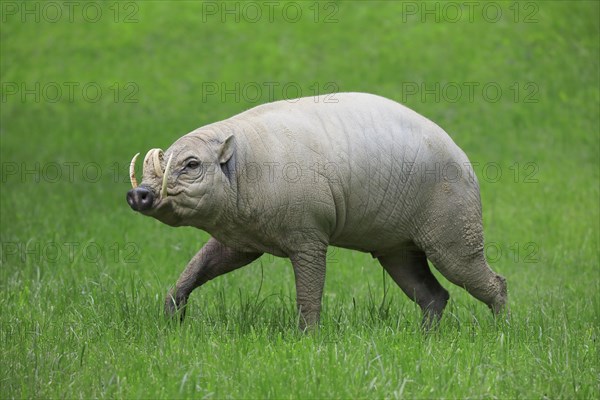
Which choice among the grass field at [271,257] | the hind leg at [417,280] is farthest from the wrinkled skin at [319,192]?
the grass field at [271,257]

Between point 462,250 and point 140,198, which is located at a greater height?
point 140,198

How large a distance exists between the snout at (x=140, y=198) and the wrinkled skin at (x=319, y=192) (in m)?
0.05

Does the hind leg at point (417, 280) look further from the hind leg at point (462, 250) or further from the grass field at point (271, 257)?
the hind leg at point (462, 250)

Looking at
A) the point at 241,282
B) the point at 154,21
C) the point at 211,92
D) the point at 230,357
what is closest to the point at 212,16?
the point at 154,21

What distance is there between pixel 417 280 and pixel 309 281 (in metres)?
1.26

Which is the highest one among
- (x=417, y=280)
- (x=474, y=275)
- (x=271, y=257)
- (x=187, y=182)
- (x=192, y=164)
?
(x=192, y=164)

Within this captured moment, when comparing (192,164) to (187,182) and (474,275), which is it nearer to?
(187,182)

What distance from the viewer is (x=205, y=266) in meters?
7.14

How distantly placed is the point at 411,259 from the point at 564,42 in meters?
9.35

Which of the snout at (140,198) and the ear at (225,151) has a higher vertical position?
the ear at (225,151)

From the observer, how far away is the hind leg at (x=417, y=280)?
7715 millimetres

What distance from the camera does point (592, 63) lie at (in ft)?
57.2

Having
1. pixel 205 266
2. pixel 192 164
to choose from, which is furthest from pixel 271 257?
pixel 192 164

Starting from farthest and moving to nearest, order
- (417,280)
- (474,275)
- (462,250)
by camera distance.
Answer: (417,280), (474,275), (462,250)
